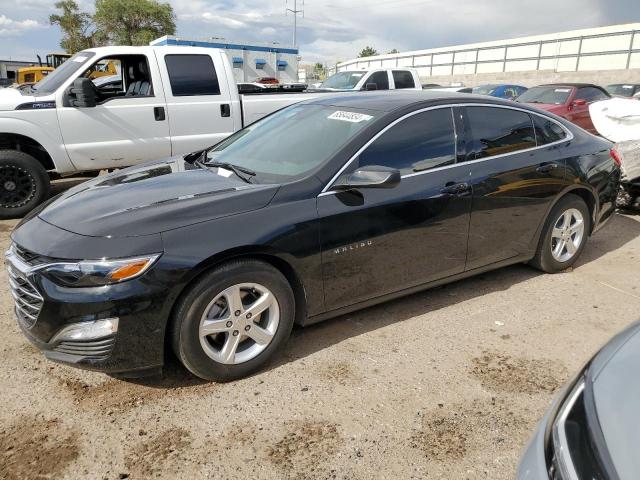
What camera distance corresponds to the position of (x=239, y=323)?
9.35ft

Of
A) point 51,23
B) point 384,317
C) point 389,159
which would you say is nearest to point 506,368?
point 384,317

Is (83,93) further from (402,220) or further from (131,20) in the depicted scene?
(131,20)

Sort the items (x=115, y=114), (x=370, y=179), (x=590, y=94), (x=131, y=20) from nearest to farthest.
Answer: (x=370, y=179)
(x=115, y=114)
(x=590, y=94)
(x=131, y=20)

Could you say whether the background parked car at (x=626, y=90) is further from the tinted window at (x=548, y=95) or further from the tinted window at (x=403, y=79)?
the tinted window at (x=403, y=79)

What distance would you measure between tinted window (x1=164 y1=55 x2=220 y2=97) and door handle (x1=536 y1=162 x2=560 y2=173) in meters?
4.67

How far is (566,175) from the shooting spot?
14.1ft

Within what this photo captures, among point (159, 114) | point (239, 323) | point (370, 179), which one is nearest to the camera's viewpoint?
point (239, 323)

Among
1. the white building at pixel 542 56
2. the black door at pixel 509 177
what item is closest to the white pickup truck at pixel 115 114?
the black door at pixel 509 177

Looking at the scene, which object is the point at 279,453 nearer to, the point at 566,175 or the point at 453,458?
the point at 453,458

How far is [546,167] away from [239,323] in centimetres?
286

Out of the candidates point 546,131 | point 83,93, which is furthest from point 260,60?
point 546,131

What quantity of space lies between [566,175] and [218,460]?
11.7 ft

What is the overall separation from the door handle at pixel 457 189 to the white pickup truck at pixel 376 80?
8416 mm

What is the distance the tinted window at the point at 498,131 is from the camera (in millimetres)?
3807
